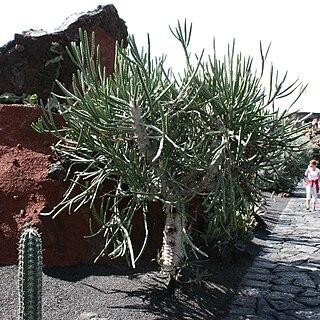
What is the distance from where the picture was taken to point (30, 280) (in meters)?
3.01

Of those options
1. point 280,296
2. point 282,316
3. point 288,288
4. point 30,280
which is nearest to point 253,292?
point 280,296

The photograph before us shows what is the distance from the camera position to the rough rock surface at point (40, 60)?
5.93 meters

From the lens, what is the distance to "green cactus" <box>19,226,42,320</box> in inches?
118

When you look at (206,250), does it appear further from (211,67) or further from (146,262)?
(211,67)

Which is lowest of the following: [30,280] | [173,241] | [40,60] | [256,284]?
[256,284]

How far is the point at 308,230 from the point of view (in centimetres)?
863

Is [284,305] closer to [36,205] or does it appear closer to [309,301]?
[309,301]

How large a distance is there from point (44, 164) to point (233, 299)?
91.4 inches

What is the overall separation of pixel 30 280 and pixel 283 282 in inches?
121

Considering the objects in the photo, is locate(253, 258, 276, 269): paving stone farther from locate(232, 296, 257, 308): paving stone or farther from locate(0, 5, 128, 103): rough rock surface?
locate(0, 5, 128, 103): rough rock surface

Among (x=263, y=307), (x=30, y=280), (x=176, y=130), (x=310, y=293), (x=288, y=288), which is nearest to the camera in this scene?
(x=30, y=280)

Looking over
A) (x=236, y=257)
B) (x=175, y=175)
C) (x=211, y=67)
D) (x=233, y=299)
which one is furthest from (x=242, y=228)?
(x=211, y=67)

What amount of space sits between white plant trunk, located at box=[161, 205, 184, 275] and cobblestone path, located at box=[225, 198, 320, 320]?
0.63 m

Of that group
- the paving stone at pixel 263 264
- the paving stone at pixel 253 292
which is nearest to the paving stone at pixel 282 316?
the paving stone at pixel 253 292
